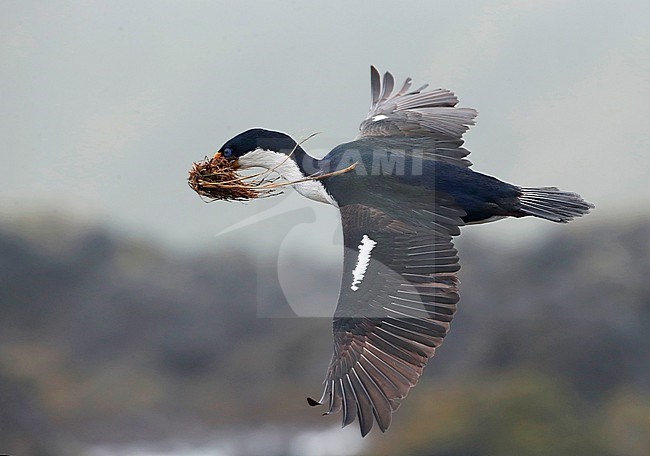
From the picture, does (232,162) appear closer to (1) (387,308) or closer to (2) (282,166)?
(2) (282,166)

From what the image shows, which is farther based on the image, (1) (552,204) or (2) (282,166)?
(2) (282,166)

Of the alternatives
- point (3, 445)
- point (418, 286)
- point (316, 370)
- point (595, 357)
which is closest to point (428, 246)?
point (418, 286)

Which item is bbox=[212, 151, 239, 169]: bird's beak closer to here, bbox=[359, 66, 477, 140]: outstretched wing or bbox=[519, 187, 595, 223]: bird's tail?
bbox=[359, 66, 477, 140]: outstretched wing

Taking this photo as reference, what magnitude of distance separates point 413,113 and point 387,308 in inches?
48.3

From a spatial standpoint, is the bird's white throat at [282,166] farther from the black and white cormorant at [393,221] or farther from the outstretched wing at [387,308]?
the outstretched wing at [387,308]

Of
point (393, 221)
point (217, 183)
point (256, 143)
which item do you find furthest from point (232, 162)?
point (393, 221)

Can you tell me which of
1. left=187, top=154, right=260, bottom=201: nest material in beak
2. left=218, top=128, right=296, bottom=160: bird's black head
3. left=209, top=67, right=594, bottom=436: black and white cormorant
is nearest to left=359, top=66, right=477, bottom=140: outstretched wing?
left=209, top=67, right=594, bottom=436: black and white cormorant

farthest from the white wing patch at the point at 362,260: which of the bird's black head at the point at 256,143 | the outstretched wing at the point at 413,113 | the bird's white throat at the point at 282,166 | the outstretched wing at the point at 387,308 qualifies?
the outstretched wing at the point at 413,113

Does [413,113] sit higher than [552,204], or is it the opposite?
[413,113]

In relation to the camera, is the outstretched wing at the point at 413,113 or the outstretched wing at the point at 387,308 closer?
the outstretched wing at the point at 387,308

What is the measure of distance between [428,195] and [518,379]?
398 centimetres

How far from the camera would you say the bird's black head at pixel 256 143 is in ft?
12.5

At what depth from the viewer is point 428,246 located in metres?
3.39

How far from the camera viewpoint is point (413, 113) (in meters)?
4.30
